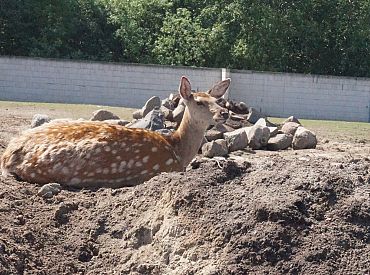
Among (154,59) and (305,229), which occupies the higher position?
A: (305,229)

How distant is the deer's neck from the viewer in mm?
10828

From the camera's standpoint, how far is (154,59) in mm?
34656

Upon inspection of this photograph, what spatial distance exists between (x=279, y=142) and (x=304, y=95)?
13.7m

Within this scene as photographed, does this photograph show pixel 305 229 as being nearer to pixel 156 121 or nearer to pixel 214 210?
pixel 214 210

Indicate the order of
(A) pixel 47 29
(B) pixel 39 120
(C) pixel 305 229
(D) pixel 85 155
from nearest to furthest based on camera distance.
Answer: (C) pixel 305 229, (D) pixel 85 155, (B) pixel 39 120, (A) pixel 47 29

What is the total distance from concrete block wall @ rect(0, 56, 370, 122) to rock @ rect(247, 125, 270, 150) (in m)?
12.8

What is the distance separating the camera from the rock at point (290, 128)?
1739 cm

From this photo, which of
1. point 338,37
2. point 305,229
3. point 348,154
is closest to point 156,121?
point 348,154

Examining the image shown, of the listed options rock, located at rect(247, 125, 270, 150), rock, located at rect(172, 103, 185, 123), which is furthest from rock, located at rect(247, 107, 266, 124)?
rock, located at rect(172, 103, 185, 123)

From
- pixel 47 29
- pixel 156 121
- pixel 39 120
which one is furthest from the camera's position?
pixel 47 29

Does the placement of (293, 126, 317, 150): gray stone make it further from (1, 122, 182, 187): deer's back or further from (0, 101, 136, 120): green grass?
(1, 122, 182, 187): deer's back

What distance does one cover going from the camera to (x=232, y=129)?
17125 millimetres

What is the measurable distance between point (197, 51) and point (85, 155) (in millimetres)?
25703

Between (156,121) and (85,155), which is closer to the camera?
(85,155)
